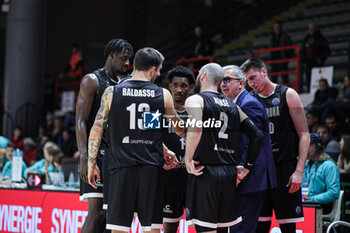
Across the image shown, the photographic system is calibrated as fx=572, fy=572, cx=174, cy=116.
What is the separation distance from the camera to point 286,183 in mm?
5551

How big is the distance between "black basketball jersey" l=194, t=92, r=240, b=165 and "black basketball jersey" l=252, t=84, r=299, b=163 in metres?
0.68

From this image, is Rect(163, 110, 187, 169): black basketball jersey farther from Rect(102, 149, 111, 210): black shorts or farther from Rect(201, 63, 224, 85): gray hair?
Rect(201, 63, 224, 85): gray hair

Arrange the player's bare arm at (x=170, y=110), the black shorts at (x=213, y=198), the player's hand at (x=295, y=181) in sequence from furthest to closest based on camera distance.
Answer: the player's hand at (x=295, y=181) → the player's bare arm at (x=170, y=110) → the black shorts at (x=213, y=198)

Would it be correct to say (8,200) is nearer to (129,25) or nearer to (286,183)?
(286,183)

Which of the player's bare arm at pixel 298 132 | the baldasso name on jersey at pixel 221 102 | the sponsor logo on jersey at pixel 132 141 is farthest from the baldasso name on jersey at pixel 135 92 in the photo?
the player's bare arm at pixel 298 132

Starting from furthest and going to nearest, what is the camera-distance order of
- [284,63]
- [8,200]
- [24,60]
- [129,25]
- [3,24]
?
[129,25] → [3,24] → [24,60] → [284,63] → [8,200]

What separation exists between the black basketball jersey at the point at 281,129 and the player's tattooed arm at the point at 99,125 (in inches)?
63.2

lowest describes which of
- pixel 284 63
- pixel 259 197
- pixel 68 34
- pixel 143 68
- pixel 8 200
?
pixel 8 200

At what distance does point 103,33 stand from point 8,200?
13.3m

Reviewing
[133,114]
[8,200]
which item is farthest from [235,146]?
[8,200]

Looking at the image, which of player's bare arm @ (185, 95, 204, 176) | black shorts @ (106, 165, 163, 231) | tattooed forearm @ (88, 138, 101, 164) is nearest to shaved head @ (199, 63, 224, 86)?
player's bare arm @ (185, 95, 204, 176)

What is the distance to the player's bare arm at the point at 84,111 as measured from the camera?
220 inches

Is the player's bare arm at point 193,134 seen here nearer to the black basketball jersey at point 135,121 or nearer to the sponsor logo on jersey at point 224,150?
the sponsor logo on jersey at point 224,150

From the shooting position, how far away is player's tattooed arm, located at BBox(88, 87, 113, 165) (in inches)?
206
